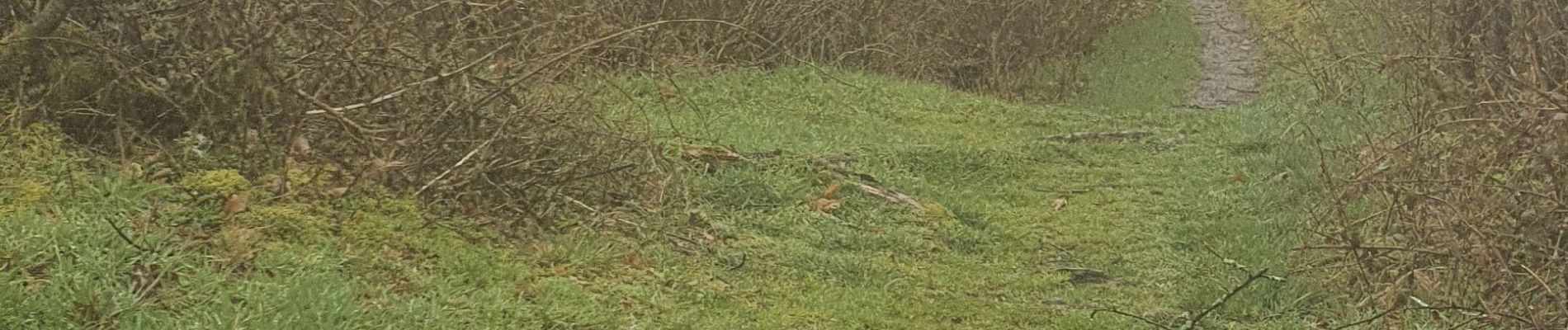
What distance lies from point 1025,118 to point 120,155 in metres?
8.67

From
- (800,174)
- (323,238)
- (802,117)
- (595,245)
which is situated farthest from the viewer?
(802,117)

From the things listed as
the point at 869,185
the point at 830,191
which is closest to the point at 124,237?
the point at 830,191

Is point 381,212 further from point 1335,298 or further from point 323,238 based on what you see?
point 1335,298

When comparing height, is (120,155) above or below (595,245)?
above

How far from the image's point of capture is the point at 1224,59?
19016 millimetres

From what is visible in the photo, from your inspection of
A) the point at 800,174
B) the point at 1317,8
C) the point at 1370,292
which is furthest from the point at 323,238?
the point at 1317,8

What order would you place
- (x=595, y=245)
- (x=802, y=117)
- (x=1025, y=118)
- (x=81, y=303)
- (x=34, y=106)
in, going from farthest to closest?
(x=1025, y=118) → (x=802, y=117) → (x=595, y=245) → (x=34, y=106) → (x=81, y=303)

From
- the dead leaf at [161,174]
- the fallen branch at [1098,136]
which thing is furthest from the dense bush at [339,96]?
the fallen branch at [1098,136]

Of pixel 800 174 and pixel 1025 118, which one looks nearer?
pixel 800 174

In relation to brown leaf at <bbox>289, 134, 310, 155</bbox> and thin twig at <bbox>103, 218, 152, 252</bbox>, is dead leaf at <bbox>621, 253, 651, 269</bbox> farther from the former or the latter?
thin twig at <bbox>103, 218, 152, 252</bbox>

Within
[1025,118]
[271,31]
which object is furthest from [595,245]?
[1025,118]

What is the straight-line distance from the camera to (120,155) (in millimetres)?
5586

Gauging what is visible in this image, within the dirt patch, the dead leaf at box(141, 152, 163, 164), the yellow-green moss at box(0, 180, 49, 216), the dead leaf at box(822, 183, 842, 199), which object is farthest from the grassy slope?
the dirt patch

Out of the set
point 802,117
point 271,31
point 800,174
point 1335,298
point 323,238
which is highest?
point 271,31
